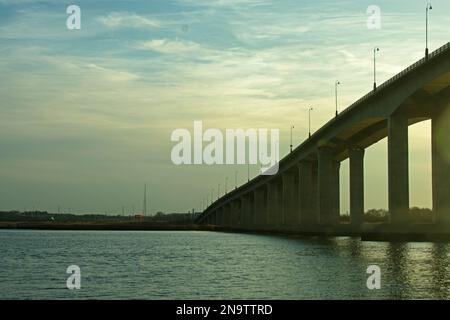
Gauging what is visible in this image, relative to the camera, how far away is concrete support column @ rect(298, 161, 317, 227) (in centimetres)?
13275

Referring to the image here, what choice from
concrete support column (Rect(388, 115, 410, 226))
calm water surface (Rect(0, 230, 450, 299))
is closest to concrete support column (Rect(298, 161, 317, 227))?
concrete support column (Rect(388, 115, 410, 226))

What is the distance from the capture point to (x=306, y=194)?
133 m

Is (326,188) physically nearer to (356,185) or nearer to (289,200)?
(356,185)

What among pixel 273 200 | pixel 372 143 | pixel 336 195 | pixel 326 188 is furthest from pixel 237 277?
pixel 273 200

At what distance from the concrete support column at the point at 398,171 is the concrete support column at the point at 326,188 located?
32111 millimetres

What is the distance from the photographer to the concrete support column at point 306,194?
13275cm

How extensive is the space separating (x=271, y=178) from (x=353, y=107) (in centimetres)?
6064

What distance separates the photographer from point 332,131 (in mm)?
110750

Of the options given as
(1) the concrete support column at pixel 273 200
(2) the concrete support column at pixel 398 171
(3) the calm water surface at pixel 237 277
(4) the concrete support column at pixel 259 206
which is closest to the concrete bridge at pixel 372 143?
(2) the concrete support column at pixel 398 171

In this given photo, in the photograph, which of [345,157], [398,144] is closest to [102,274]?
[398,144]

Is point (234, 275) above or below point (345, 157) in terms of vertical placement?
below

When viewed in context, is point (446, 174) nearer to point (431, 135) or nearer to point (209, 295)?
point (431, 135)

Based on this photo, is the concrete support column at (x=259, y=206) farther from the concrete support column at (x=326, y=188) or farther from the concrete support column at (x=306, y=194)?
the concrete support column at (x=326, y=188)

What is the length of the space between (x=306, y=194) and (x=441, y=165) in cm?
4708
